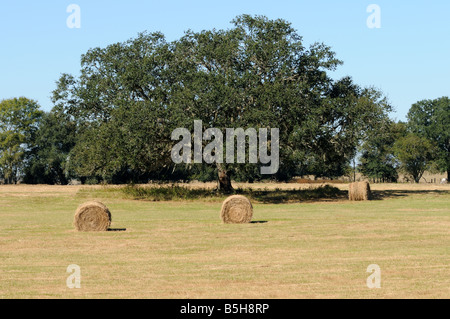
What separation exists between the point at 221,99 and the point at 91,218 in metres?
20.6

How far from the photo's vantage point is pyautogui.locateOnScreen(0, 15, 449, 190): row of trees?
46.3m

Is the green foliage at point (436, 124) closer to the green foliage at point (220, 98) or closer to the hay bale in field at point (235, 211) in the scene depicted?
the green foliage at point (220, 98)

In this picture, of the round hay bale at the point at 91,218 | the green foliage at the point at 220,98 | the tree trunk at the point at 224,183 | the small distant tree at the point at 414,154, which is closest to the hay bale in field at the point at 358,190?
the green foliage at the point at 220,98

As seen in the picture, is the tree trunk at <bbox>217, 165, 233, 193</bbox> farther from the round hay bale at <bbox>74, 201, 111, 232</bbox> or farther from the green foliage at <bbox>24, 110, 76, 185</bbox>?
the green foliage at <bbox>24, 110, 76, 185</bbox>

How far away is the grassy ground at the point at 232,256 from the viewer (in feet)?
47.4

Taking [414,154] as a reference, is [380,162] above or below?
below

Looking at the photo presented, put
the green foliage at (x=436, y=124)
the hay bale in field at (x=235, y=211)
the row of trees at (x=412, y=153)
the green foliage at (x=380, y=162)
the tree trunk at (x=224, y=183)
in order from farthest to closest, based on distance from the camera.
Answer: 1. the green foliage at (x=436, y=124)
2. the row of trees at (x=412, y=153)
3. the green foliage at (x=380, y=162)
4. the tree trunk at (x=224, y=183)
5. the hay bale in field at (x=235, y=211)

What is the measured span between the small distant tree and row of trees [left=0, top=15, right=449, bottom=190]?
180 ft

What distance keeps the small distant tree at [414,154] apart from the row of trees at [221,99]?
54849 mm

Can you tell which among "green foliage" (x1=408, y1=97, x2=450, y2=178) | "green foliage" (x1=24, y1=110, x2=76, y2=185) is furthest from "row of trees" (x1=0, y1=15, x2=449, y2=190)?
"green foliage" (x1=408, y1=97, x2=450, y2=178)

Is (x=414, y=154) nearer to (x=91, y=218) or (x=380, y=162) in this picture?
(x=380, y=162)

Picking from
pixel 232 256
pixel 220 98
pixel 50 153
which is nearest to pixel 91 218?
pixel 232 256

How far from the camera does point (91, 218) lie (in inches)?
1045
